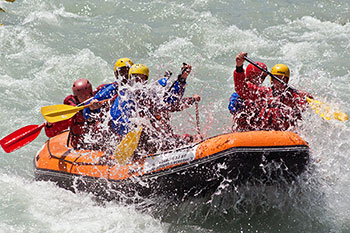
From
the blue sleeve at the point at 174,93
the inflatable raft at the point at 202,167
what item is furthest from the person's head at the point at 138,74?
the inflatable raft at the point at 202,167

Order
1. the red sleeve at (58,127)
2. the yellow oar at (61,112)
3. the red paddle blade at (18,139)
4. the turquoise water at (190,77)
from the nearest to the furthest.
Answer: the turquoise water at (190,77)
the yellow oar at (61,112)
the red sleeve at (58,127)
the red paddle blade at (18,139)

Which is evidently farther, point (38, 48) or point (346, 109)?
point (38, 48)

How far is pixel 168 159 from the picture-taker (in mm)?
5051

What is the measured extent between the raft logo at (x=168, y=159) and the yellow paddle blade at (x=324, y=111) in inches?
60.8

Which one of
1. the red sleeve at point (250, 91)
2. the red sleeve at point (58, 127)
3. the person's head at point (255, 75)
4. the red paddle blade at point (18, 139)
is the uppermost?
the person's head at point (255, 75)

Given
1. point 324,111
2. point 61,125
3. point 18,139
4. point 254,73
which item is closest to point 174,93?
point 254,73

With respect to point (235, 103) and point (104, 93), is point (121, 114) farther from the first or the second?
point (235, 103)

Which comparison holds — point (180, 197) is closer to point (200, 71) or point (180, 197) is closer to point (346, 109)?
point (346, 109)

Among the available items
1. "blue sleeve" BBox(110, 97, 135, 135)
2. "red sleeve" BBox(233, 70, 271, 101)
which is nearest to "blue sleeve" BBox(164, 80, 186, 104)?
"blue sleeve" BBox(110, 97, 135, 135)

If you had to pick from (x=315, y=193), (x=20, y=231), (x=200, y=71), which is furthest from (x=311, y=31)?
(x=20, y=231)

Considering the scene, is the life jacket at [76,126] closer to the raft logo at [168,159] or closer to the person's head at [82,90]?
the person's head at [82,90]

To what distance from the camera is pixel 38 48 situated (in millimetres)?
10219

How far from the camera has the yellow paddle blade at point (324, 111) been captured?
18.2 ft

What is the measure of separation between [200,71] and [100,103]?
437cm
